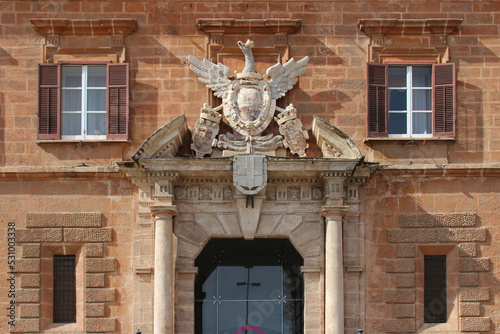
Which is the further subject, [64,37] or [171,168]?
[64,37]

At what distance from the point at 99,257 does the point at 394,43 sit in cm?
651

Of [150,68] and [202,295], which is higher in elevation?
[150,68]

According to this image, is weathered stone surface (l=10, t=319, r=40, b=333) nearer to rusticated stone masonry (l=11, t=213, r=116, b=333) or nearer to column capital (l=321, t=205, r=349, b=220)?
rusticated stone masonry (l=11, t=213, r=116, b=333)

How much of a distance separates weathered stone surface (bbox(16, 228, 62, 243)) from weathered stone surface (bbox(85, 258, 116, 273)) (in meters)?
0.67

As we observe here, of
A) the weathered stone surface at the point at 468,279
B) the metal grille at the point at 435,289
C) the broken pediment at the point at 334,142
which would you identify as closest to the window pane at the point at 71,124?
the broken pediment at the point at 334,142

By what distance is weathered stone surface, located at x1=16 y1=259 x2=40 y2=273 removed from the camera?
17609 mm

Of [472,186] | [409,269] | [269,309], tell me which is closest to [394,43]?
[472,186]

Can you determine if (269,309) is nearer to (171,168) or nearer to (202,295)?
(202,295)

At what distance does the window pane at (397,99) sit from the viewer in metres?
18.4

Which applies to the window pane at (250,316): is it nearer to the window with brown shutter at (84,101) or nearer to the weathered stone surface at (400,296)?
the weathered stone surface at (400,296)

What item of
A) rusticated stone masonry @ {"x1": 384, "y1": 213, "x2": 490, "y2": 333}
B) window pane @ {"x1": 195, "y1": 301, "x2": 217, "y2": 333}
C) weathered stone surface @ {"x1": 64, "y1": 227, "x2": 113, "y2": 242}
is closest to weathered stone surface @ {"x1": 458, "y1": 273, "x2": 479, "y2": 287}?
rusticated stone masonry @ {"x1": 384, "y1": 213, "x2": 490, "y2": 333}

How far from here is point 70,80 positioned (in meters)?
18.3

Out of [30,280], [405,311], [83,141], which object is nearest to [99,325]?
[30,280]

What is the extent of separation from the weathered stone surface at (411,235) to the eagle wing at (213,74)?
3.86m
